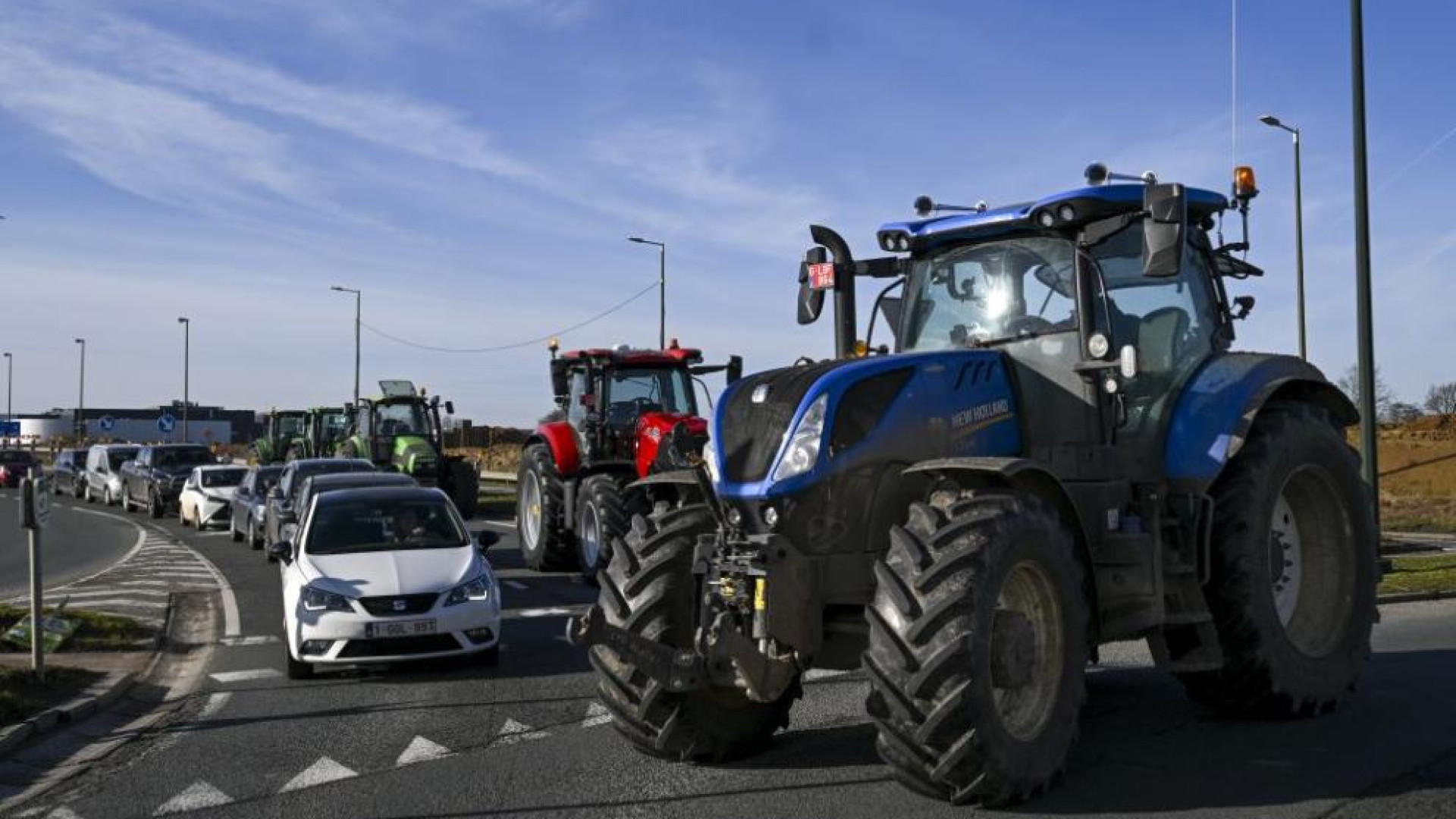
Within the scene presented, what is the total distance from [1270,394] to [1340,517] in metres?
1.17

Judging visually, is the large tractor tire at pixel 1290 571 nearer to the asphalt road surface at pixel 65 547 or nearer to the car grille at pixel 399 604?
the car grille at pixel 399 604

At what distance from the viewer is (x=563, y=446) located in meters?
17.7

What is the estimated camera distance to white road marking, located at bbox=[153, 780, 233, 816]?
677 cm

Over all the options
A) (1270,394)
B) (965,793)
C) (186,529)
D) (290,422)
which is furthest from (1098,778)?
(290,422)

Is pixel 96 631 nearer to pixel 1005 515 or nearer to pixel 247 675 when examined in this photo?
pixel 247 675

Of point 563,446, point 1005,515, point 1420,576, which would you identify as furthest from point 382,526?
point 1420,576

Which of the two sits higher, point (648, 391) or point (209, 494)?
point (648, 391)

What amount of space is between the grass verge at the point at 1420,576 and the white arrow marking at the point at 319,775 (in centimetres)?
1095

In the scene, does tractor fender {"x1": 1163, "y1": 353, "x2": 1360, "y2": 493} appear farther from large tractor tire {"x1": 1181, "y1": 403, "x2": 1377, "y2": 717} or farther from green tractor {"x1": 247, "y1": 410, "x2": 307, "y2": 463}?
green tractor {"x1": 247, "y1": 410, "x2": 307, "y2": 463}

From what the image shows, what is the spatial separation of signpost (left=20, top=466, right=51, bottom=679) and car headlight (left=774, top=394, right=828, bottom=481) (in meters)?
6.51

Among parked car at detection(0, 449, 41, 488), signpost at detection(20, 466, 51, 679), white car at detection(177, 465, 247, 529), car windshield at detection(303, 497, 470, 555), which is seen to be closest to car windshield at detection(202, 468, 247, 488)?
white car at detection(177, 465, 247, 529)

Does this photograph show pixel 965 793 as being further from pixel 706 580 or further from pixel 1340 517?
pixel 1340 517

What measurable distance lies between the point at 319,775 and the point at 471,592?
3.82 metres

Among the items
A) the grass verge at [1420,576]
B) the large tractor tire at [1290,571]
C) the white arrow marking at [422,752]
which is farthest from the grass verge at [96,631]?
the grass verge at [1420,576]
